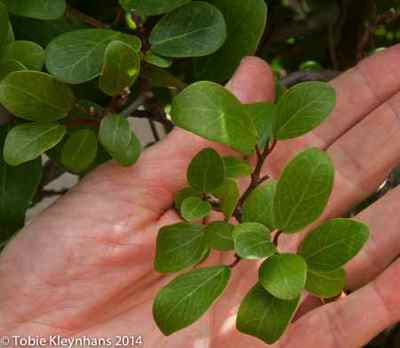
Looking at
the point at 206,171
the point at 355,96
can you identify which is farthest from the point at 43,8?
the point at 355,96

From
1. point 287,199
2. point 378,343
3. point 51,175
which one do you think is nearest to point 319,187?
point 287,199

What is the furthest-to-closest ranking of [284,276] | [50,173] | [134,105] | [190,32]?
[50,173]
[134,105]
[190,32]
[284,276]

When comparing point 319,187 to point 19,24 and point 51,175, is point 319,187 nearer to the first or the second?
point 19,24

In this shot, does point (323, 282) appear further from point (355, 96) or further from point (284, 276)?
point (355, 96)

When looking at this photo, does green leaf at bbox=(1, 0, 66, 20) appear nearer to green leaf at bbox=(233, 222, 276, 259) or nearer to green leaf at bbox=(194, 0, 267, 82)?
green leaf at bbox=(194, 0, 267, 82)

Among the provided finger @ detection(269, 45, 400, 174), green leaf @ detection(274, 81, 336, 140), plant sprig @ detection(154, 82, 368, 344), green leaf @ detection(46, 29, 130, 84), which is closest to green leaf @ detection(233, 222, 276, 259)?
plant sprig @ detection(154, 82, 368, 344)

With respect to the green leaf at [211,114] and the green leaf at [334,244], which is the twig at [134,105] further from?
the green leaf at [334,244]
